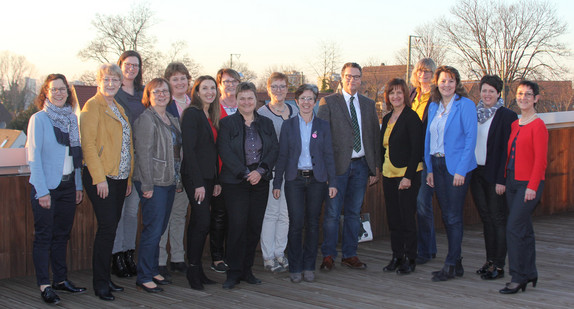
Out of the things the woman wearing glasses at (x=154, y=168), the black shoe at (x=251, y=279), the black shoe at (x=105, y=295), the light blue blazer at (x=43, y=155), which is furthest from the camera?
the black shoe at (x=251, y=279)

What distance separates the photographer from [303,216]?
4559 mm

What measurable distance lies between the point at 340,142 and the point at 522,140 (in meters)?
1.44

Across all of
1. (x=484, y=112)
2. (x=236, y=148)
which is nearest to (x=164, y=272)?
(x=236, y=148)

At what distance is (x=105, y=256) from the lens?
13.2 ft

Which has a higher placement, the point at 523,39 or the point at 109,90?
the point at 523,39

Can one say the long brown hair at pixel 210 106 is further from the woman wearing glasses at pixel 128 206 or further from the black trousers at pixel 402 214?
the black trousers at pixel 402 214

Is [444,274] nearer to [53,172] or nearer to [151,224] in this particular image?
[151,224]

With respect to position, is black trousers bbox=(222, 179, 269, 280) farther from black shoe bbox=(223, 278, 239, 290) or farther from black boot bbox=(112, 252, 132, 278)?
black boot bbox=(112, 252, 132, 278)

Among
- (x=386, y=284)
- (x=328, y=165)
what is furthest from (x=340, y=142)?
(x=386, y=284)

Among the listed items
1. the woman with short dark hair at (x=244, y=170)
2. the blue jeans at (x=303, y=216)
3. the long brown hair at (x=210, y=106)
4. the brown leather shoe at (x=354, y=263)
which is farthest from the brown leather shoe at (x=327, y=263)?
the long brown hair at (x=210, y=106)

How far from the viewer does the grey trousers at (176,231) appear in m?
4.64

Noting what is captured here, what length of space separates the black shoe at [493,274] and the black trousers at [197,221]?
224 centimetres

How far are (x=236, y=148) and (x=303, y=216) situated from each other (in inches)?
31.4

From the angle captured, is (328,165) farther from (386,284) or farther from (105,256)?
(105,256)
